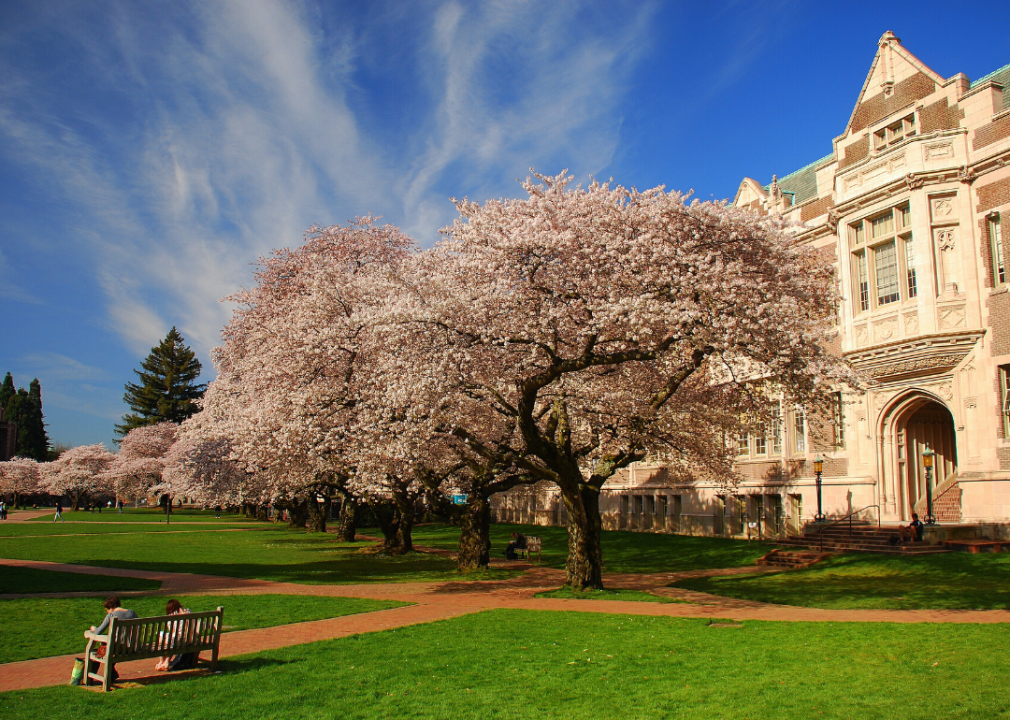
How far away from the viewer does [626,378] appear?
1919 centimetres

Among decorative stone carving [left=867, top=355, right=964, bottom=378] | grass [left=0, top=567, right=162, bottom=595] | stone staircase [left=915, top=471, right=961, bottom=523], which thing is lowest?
grass [left=0, top=567, right=162, bottom=595]

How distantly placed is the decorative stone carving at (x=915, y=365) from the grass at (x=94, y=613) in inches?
Result: 780

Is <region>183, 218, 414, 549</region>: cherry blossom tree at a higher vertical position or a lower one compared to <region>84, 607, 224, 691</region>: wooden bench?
higher

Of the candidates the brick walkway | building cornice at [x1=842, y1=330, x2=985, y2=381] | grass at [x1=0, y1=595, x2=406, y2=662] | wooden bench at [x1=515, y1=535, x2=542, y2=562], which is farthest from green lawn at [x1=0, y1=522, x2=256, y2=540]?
building cornice at [x1=842, y1=330, x2=985, y2=381]

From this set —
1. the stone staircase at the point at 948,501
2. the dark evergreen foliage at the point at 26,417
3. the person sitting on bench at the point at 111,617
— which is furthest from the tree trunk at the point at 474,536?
the dark evergreen foliage at the point at 26,417

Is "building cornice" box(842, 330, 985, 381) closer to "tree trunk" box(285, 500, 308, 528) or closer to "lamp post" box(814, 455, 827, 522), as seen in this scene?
"lamp post" box(814, 455, 827, 522)

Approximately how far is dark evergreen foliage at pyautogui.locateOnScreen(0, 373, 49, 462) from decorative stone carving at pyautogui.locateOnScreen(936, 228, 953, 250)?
4883 inches

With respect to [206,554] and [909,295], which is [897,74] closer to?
[909,295]

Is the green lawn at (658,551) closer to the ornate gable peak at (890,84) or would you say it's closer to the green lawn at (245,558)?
the green lawn at (245,558)

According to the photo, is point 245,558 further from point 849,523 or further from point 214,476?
point 849,523

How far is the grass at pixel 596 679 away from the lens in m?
7.94

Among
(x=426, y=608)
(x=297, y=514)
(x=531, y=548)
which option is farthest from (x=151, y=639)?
(x=297, y=514)

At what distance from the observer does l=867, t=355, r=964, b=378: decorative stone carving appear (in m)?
25.3

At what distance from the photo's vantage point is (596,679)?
9.41 m
